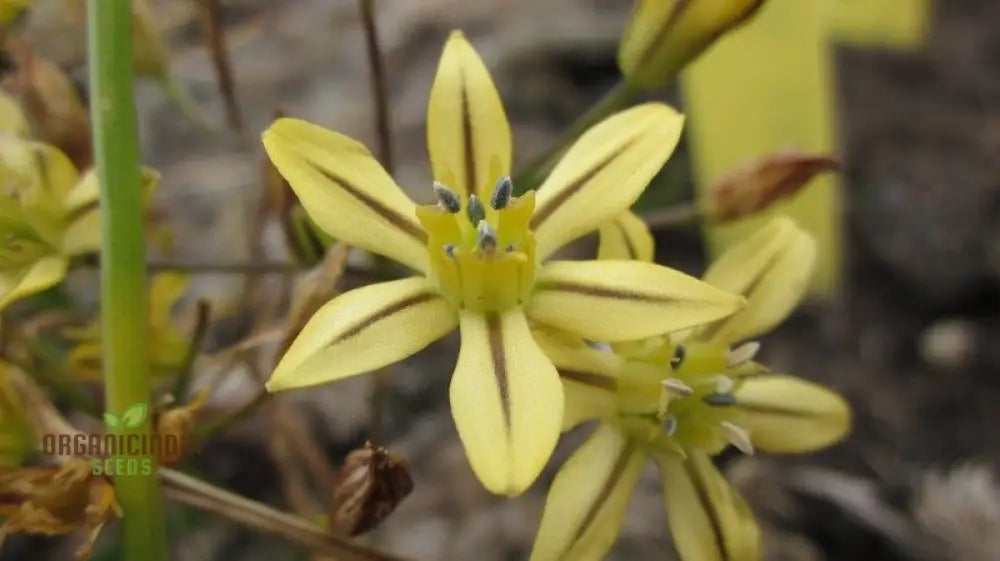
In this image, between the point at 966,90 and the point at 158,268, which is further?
the point at 966,90

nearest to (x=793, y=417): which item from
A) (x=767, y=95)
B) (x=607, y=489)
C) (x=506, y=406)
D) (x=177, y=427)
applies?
(x=607, y=489)

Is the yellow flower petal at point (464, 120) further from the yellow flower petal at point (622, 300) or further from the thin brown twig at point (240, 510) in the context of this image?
the thin brown twig at point (240, 510)

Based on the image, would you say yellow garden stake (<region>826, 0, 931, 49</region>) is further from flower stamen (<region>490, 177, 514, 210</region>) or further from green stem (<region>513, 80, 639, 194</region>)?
flower stamen (<region>490, 177, 514, 210</region>)

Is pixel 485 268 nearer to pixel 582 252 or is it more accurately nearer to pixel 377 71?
pixel 377 71

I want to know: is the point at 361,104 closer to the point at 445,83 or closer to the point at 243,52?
the point at 243,52

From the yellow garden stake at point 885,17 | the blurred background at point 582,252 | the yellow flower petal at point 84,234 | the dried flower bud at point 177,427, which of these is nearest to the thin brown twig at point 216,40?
the blurred background at point 582,252

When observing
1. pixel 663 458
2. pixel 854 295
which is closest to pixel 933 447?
pixel 854 295
